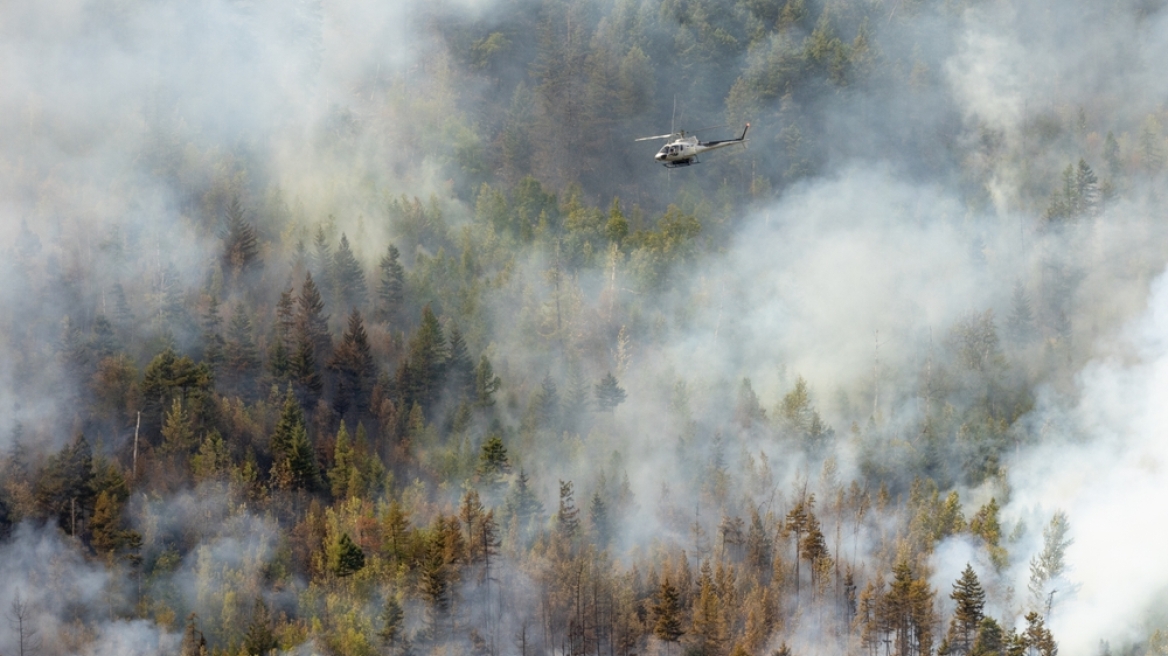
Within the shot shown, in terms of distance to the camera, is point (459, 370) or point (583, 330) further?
point (583, 330)

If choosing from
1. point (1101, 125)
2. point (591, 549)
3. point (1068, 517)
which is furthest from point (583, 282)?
point (1101, 125)

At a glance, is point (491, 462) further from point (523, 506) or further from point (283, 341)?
point (283, 341)

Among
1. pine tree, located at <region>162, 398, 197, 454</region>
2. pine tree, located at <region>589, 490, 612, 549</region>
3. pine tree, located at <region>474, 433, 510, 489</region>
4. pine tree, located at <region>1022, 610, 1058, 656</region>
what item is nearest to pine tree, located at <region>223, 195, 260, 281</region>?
pine tree, located at <region>162, 398, 197, 454</region>

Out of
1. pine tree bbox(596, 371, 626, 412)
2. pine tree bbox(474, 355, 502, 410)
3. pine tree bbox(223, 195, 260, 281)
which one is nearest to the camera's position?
pine tree bbox(474, 355, 502, 410)

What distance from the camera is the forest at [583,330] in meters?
128

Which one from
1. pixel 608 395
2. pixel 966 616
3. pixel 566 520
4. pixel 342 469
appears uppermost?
pixel 608 395

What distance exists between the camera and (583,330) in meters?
151

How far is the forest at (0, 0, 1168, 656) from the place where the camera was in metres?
128

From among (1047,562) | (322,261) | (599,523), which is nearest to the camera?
(1047,562)

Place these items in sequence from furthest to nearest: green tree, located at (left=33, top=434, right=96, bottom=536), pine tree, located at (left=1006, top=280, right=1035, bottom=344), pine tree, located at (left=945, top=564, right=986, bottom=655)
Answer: pine tree, located at (left=1006, top=280, right=1035, bottom=344), pine tree, located at (left=945, top=564, right=986, bottom=655), green tree, located at (left=33, top=434, right=96, bottom=536)

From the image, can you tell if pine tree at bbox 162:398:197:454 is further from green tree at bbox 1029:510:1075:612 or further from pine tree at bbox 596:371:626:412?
green tree at bbox 1029:510:1075:612

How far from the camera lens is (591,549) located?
13312cm

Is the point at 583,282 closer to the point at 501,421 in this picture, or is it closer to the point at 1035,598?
the point at 501,421

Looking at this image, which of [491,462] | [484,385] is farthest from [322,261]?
[491,462]
